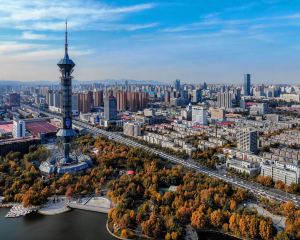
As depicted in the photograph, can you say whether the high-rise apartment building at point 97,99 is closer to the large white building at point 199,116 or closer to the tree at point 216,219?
the large white building at point 199,116

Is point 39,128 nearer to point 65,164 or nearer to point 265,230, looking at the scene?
point 65,164

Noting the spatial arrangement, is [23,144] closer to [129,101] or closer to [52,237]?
[52,237]

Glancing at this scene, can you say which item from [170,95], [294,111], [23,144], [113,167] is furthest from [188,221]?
[170,95]

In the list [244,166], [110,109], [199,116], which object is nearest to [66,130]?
[244,166]

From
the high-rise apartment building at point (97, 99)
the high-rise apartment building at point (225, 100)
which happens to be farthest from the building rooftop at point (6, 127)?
the high-rise apartment building at point (225, 100)

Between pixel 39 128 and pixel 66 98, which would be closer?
pixel 66 98

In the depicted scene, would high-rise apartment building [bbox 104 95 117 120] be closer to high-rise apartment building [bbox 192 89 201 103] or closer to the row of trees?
the row of trees

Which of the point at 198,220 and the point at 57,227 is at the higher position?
the point at 198,220

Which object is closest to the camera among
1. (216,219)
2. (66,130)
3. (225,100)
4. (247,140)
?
(216,219)
